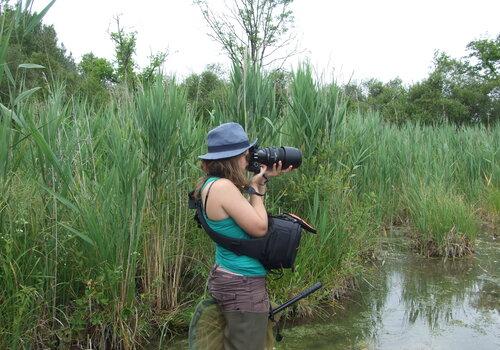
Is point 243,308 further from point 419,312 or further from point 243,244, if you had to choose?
point 419,312

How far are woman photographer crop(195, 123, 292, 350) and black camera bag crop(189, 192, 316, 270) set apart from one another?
32 millimetres

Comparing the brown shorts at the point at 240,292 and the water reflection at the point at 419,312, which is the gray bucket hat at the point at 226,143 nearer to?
the brown shorts at the point at 240,292

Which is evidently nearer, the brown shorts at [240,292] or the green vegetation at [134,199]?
the brown shorts at [240,292]

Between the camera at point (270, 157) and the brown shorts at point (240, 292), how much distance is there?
547 mm

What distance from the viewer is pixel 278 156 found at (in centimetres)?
246

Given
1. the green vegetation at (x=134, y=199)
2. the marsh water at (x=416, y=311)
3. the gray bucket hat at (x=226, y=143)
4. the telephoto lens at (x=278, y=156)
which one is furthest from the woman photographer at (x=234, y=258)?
the marsh water at (x=416, y=311)

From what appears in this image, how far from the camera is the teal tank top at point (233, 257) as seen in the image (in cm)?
222

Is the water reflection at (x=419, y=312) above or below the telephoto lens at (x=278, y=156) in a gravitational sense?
below

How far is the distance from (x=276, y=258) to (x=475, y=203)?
6.86 meters

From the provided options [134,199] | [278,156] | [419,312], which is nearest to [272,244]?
[278,156]

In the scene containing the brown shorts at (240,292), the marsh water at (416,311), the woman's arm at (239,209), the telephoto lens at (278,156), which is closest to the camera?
the woman's arm at (239,209)

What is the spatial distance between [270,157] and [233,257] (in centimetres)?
54

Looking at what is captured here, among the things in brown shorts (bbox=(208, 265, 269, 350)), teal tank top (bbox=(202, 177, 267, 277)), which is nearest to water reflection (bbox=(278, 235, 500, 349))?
brown shorts (bbox=(208, 265, 269, 350))

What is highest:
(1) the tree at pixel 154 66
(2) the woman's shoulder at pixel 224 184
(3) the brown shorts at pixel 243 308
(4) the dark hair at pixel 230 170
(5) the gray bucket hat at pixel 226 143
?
(1) the tree at pixel 154 66
